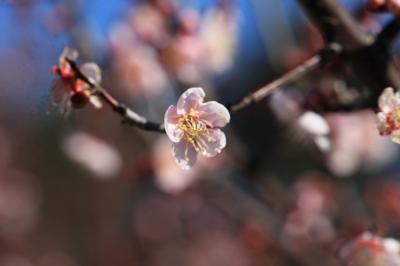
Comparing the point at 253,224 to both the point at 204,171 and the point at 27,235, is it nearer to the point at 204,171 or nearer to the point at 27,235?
the point at 204,171

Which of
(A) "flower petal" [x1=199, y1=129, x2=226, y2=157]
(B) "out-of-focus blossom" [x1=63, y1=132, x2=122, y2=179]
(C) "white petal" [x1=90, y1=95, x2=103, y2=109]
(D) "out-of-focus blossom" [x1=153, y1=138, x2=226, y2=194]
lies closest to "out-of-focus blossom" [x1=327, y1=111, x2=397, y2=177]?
(D) "out-of-focus blossom" [x1=153, y1=138, x2=226, y2=194]

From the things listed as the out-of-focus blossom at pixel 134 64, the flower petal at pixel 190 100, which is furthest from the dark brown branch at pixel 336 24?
the out-of-focus blossom at pixel 134 64

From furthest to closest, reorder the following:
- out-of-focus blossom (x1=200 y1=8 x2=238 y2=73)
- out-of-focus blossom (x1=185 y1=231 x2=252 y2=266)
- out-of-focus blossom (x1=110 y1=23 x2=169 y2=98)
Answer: out-of-focus blossom (x1=185 y1=231 x2=252 y2=266) < out-of-focus blossom (x1=110 y1=23 x2=169 y2=98) < out-of-focus blossom (x1=200 y1=8 x2=238 y2=73)

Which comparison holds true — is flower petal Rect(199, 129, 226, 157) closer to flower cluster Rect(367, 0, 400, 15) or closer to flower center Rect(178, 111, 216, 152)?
flower center Rect(178, 111, 216, 152)

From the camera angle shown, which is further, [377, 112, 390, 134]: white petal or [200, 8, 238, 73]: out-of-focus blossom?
[200, 8, 238, 73]: out-of-focus blossom

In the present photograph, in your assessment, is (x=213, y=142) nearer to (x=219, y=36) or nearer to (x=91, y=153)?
(x=219, y=36)

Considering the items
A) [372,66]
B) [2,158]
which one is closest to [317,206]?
[372,66]

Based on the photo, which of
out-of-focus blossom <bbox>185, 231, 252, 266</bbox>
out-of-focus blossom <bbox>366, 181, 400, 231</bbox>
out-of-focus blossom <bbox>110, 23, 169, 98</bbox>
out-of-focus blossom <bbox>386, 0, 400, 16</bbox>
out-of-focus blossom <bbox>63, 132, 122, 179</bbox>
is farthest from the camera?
out-of-focus blossom <bbox>185, 231, 252, 266</bbox>

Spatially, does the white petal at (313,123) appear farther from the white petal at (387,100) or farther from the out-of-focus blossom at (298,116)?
Answer: the white petal at (387,100)
